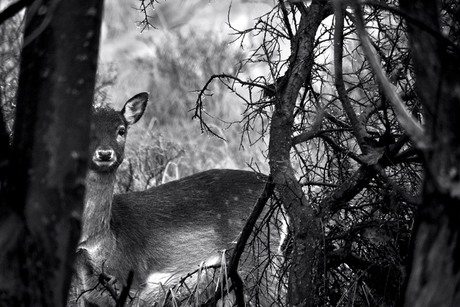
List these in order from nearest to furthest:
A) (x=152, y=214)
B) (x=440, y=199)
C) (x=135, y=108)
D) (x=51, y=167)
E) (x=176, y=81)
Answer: (x=440, y=199)
(x=51, y=167)
(x=152, y=214)
(x=135, y=108)
(x=176, y=81)

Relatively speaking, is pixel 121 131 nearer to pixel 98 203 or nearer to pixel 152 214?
pixel 98 203

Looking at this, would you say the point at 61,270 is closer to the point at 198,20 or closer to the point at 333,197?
the point at 333,197

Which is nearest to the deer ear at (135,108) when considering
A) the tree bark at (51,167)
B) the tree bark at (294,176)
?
the tree bark at (294,176)

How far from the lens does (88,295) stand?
5910 mm

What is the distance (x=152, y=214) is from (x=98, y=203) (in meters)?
0.60

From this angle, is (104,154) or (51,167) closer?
(51,167)

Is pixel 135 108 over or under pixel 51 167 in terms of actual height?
over

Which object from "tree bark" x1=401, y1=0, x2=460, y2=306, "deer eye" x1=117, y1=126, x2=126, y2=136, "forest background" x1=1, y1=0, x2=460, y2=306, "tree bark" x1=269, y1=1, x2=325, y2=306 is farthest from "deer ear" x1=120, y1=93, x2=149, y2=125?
"tree bark" x1=401, y1=0, x2=460, y2=306

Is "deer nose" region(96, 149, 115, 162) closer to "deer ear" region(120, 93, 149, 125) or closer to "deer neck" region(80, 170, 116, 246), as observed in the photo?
"deer neck" region(80, 170, 116, 246)

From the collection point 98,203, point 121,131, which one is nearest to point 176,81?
point 121,131

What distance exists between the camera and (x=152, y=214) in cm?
696

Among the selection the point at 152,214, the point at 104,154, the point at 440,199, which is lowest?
the point at 440,199

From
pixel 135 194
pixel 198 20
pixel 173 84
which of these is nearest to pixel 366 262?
pixel 135 194

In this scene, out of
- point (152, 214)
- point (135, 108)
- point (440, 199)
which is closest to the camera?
point (440, 199)
